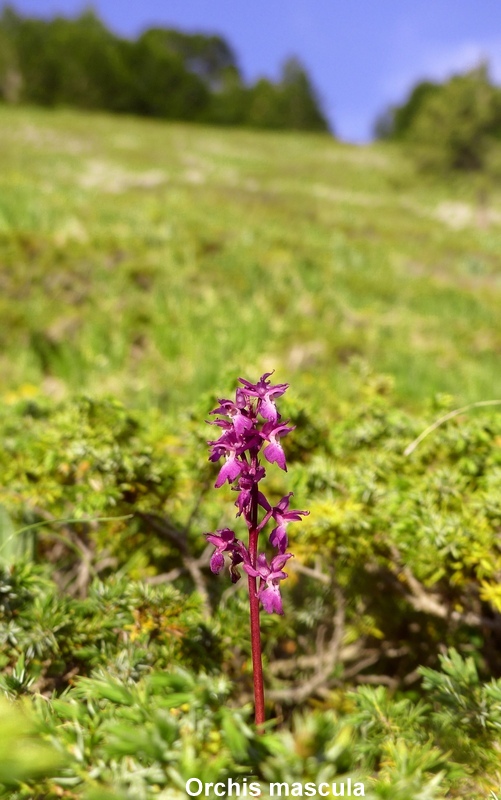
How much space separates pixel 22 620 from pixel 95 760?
55cm

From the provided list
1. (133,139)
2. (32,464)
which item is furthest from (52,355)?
(133,139)

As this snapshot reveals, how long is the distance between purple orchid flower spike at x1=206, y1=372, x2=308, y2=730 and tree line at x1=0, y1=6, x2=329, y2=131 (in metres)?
70.0

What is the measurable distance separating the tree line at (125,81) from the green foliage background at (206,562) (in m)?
Result: 66.7

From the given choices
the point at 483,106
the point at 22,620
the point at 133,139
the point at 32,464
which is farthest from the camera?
the point at 133,139

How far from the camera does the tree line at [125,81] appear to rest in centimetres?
6097

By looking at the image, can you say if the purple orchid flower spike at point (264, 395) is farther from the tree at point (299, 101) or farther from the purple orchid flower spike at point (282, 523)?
the tree at point (299, 101)

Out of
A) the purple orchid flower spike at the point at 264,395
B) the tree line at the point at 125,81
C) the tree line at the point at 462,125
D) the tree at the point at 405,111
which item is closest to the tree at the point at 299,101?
the tree line at the point at 125,81

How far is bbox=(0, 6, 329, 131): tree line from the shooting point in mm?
60969

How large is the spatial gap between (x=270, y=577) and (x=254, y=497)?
147 millimetres

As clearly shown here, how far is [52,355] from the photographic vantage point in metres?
4.23

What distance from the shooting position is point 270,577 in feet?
3.32

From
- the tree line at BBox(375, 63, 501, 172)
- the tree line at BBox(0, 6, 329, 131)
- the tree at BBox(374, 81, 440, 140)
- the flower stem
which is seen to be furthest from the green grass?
the tree at BBox(374, 81, 440, 140)

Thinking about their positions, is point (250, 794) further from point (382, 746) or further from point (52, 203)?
point (52, 203)

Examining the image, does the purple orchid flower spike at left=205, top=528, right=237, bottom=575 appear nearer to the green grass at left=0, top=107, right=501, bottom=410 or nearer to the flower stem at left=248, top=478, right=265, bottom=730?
the flower stem at left=248, top=478, right=265, bottom=730
